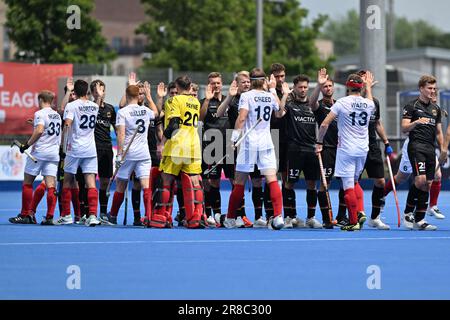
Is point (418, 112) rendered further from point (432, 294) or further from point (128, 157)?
point (432, 294)

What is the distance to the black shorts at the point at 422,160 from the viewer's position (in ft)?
56.3

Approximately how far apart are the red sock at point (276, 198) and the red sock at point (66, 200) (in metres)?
3.10

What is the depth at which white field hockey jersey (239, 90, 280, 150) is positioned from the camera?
1703 centimetres

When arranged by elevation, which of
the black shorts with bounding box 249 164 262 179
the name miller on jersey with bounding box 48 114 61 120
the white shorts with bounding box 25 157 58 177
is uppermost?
the name miller on jersey with bounding box 48 114 61 120

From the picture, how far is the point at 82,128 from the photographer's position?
18.0 meters

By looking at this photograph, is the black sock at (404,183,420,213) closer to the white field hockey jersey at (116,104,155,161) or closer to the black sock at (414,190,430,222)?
the black sock at (414,190,430,222)

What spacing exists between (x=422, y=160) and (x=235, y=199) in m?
2.59

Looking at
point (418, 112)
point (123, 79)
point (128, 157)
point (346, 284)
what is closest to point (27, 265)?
point (346, 284)

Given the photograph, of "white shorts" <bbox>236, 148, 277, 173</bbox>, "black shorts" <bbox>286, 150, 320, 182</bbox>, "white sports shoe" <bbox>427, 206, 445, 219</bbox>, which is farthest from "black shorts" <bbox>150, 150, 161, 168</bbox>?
"white sports shoe" <bbox>427, 206, 445, 219</bbox>

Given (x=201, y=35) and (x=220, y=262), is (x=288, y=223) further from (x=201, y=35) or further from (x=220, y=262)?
(x=201, y=35)

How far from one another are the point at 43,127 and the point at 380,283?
27.0 feet

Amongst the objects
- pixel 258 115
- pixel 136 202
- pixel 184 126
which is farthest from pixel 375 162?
pixel 136 202

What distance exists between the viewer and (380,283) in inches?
439

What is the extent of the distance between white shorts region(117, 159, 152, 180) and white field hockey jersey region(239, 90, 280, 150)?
162 centimetres
